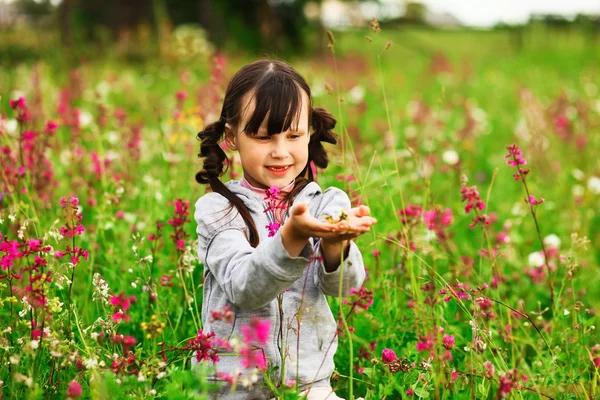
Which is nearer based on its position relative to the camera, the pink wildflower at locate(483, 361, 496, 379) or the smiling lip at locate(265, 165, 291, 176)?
the pink wildflower at locate(483, 361, 496, 379)

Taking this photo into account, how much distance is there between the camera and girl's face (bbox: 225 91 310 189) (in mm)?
1942

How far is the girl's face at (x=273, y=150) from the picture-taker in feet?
6.37

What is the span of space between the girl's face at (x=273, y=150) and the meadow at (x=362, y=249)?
316 mm

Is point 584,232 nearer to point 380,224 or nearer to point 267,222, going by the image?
point 380,224

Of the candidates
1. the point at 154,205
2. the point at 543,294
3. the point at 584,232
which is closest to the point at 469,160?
the point at 584,232

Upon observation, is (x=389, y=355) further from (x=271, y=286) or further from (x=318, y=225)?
(x=318, y=225)

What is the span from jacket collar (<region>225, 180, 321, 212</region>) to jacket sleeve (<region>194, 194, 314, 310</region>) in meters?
0.06

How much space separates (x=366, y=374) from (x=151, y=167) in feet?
8.49

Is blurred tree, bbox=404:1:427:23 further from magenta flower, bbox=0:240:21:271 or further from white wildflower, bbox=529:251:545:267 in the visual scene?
magenta flower, bbox=0:240:21:271

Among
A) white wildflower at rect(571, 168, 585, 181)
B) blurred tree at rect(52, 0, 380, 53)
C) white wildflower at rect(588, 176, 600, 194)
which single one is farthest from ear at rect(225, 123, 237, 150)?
blurred tree at rect(52, 0, 380, 53)

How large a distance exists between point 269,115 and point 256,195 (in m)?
0.25

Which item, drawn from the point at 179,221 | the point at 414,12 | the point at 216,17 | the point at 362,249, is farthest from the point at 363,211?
the point at 414,12

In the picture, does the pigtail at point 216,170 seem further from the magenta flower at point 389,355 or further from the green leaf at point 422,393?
the green leaf at point 422,393

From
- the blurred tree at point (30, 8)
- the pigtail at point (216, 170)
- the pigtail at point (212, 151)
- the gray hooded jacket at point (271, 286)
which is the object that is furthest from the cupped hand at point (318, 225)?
the blurred tree at point (30, 8)
